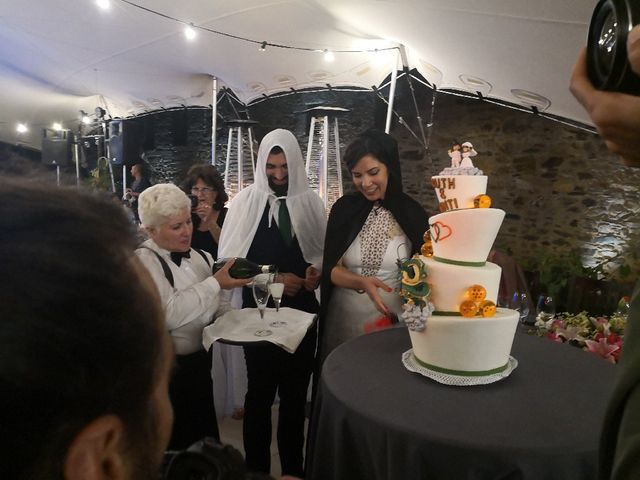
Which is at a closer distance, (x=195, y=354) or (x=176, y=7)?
(x=195, y=354)

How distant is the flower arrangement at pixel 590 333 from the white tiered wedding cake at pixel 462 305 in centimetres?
60

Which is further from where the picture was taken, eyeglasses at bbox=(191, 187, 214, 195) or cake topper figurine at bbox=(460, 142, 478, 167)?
eyeglasses at bbox=(191, 187, 214, 195)

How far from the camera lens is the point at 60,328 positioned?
373 millimetres

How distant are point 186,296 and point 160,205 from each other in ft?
1.29

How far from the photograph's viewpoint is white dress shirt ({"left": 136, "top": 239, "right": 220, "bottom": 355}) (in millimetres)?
1786

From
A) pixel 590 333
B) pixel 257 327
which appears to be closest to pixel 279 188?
pixel 257 327

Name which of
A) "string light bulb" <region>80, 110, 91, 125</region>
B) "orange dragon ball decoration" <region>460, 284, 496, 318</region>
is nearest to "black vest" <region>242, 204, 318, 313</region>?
"orange dragon ball decoration" <region>460, 284, 496, 318</region>

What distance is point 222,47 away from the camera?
4.89m

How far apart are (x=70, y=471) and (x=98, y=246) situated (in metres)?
0.20

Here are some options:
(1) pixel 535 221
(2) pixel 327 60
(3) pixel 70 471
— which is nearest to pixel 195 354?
(3) pixel 70 471

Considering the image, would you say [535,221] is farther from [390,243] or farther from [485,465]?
[485,465]

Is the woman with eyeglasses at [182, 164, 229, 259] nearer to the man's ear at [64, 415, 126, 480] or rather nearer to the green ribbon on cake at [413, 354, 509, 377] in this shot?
the green ribbon on cake at [413, 354, 509, 377]

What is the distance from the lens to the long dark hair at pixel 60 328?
0.36m

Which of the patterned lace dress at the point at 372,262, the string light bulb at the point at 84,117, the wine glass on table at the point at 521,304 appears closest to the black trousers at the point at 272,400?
the patterned lace dress at the point at 372,262
